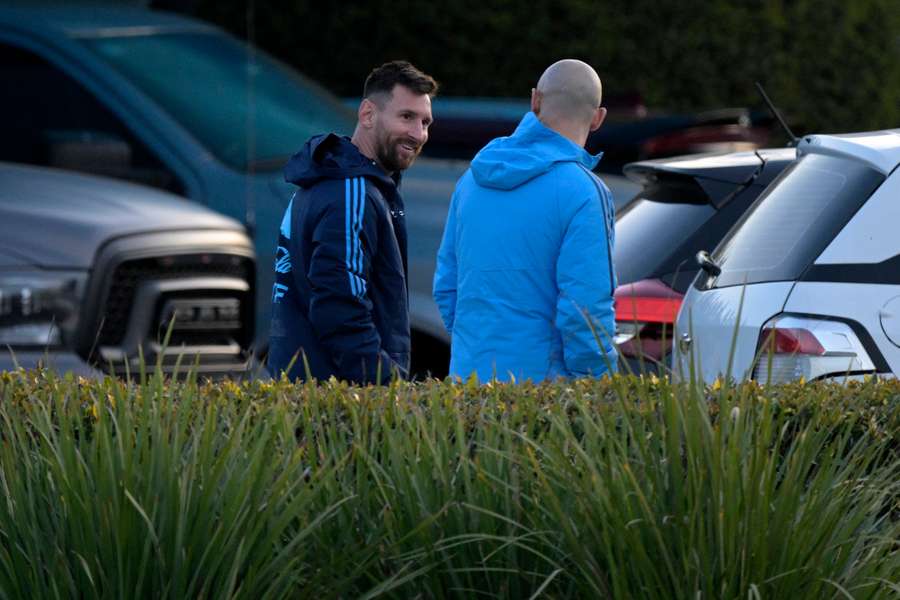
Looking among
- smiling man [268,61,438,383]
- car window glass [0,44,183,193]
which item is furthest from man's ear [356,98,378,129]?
car window glass [0,44,183,193]

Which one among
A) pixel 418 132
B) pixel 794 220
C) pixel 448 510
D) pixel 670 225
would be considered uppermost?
pixel 418 132

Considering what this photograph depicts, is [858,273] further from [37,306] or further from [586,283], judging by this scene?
[37,306]

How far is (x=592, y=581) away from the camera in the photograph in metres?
3.35

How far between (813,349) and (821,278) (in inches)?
8.4

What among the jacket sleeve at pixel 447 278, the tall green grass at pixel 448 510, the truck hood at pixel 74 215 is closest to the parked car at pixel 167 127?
the truck hood at pixel 74 215

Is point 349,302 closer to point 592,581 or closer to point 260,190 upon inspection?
point 592,581

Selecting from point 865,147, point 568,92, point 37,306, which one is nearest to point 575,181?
point 568,92

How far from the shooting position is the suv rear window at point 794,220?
5039 millimetres

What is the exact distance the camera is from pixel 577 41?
54.0 ft

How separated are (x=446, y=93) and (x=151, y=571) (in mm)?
13448

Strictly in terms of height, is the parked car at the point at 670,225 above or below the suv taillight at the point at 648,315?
above

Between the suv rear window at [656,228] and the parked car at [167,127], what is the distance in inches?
75.6

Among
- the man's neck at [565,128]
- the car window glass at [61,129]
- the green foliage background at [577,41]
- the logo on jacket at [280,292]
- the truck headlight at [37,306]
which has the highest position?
the green foliage background at [577,41]

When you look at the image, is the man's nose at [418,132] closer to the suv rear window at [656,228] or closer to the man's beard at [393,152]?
the man's beard at [393,152]
